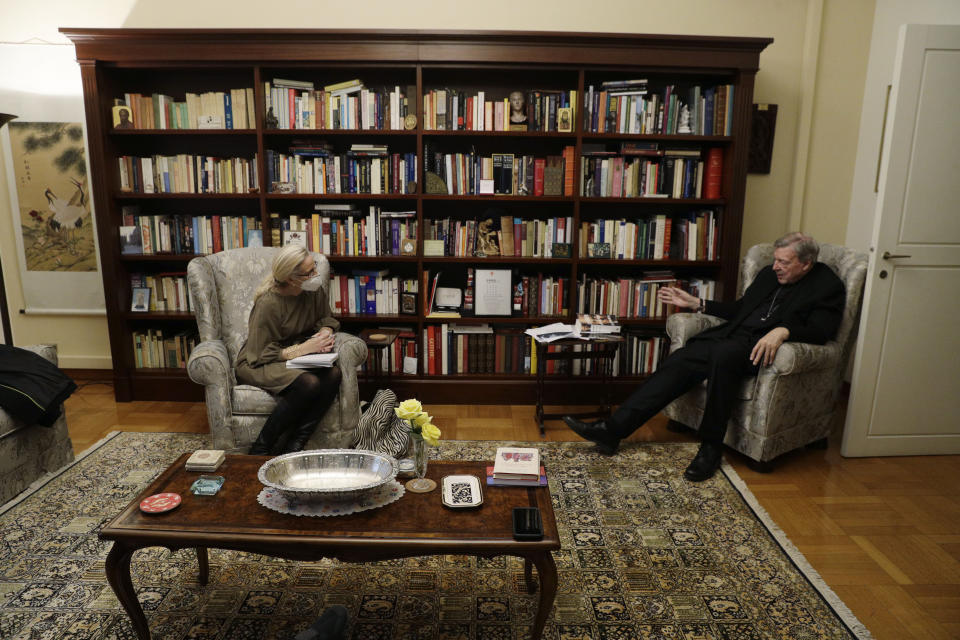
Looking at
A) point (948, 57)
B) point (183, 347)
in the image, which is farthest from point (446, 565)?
point (948, 57)

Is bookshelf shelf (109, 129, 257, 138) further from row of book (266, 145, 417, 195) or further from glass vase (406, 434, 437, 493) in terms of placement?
glass vase (406, 434, 437, 493)

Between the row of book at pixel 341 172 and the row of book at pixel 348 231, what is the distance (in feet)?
0.43

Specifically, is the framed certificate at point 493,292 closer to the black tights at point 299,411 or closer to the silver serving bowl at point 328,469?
the black tights at point 299,411

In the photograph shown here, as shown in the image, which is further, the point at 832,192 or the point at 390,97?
the point at 832,192

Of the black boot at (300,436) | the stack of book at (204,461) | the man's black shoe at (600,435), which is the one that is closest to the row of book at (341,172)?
the black boot at (300,436)

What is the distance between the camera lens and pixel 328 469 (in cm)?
202

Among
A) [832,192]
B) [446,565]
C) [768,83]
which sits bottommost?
[446,565]

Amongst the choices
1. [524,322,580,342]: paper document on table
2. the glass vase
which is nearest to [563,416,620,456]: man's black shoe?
[524,322,580,342]: paper document on table

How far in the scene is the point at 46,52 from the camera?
387cm

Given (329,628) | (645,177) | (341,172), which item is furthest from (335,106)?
(329,628)

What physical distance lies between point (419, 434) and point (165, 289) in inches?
106

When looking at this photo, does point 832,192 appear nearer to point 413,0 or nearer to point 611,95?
point 611,95

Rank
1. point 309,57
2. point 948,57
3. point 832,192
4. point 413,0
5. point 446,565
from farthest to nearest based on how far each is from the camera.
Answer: point 832,192 < point 413,0 < point 309,57 < point 948,57 < point 446,565

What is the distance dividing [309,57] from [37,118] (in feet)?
6.12
